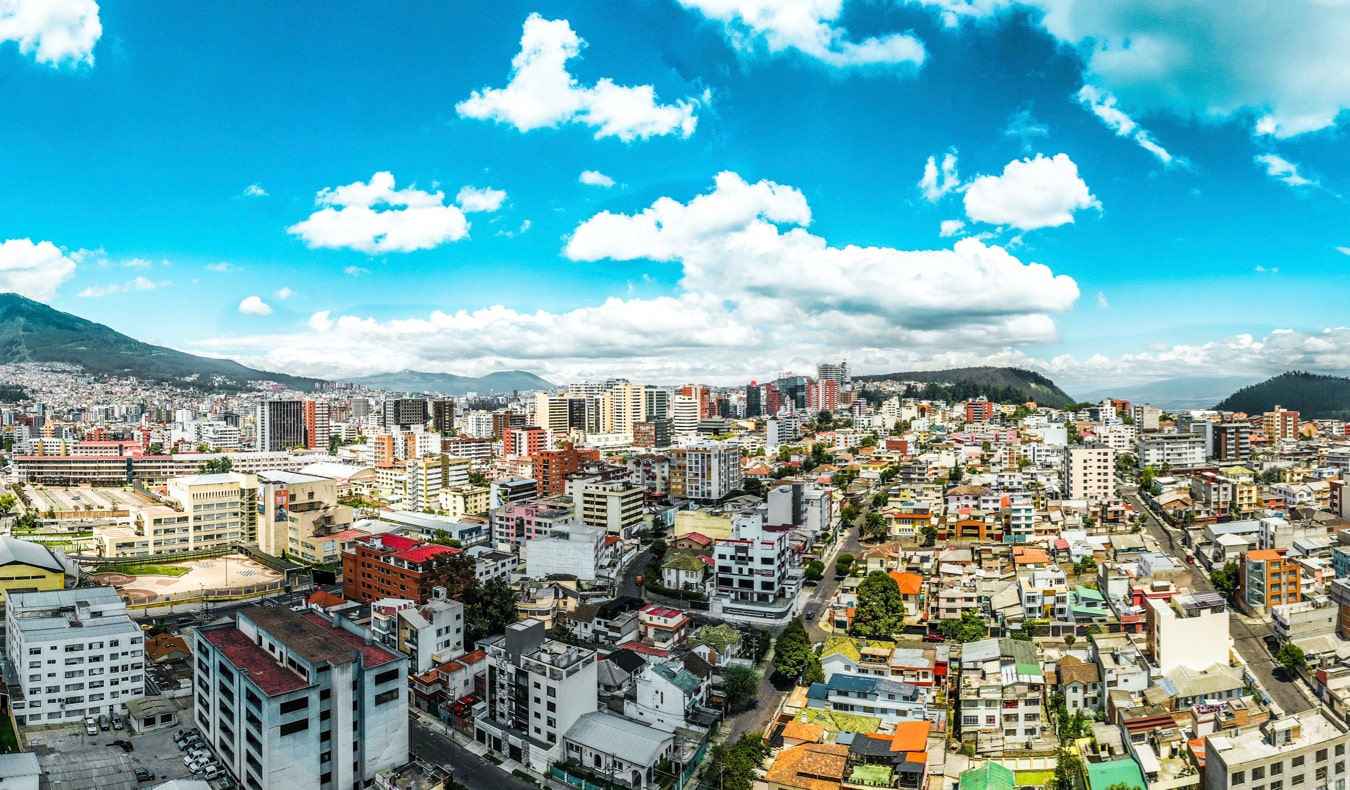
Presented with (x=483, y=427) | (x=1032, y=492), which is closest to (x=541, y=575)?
(x=1032, y=492)

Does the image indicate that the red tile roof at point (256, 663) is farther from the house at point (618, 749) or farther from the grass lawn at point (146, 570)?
the grass lawn at point (146, 570)

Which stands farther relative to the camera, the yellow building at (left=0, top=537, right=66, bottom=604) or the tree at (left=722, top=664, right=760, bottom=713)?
A: the yellow building at (left=0, top=537, right=66, bottom=604)

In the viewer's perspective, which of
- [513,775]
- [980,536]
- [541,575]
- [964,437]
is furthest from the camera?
[964,437]

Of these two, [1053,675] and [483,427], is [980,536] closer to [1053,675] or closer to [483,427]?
[1053,675]

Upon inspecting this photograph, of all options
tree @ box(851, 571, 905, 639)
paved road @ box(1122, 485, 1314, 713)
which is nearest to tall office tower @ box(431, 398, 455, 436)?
tree @ box(851, 571, 905, 639)

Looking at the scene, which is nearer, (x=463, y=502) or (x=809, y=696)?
(x=809, y=696)

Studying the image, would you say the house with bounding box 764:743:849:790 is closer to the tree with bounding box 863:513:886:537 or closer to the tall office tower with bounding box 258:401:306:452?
the tree with bounding box 863:513:886:537
